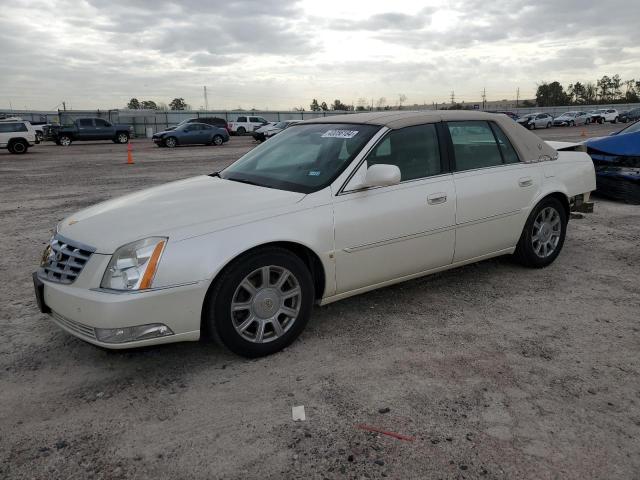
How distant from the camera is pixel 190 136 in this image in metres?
29.6

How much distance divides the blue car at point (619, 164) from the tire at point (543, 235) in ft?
13.6

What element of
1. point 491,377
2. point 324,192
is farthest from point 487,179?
point 491,377

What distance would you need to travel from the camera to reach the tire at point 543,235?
197 inches

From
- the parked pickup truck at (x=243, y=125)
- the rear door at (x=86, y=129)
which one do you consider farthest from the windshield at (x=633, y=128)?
the parked pickup truck at (x=243, y=125)

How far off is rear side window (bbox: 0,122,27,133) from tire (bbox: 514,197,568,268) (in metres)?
24.6

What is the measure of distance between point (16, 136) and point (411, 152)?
24.5 m

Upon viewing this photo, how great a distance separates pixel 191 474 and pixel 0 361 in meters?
1.92

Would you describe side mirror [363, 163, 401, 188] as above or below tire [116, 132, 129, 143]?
below

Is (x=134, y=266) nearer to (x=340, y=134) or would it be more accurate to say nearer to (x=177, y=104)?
(x=340, y=134)

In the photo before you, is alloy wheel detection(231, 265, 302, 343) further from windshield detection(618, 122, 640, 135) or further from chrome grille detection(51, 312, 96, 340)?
windshield detection(618, 122, 640, 135)

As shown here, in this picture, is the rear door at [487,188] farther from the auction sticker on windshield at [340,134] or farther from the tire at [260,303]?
the tire at [260,303]

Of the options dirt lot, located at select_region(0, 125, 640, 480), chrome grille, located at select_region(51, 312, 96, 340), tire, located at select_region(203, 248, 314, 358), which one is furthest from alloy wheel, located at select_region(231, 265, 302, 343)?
chrome grille, located at select_region(51, 312, 96, 340)

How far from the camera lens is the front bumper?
3004 millimetres

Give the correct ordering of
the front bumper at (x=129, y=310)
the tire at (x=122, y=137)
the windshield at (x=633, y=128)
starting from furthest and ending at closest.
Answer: the tire at (x=122, y=137)
the windshield at (x=633, y=128)
the front bumper at (x=129, y=310)
